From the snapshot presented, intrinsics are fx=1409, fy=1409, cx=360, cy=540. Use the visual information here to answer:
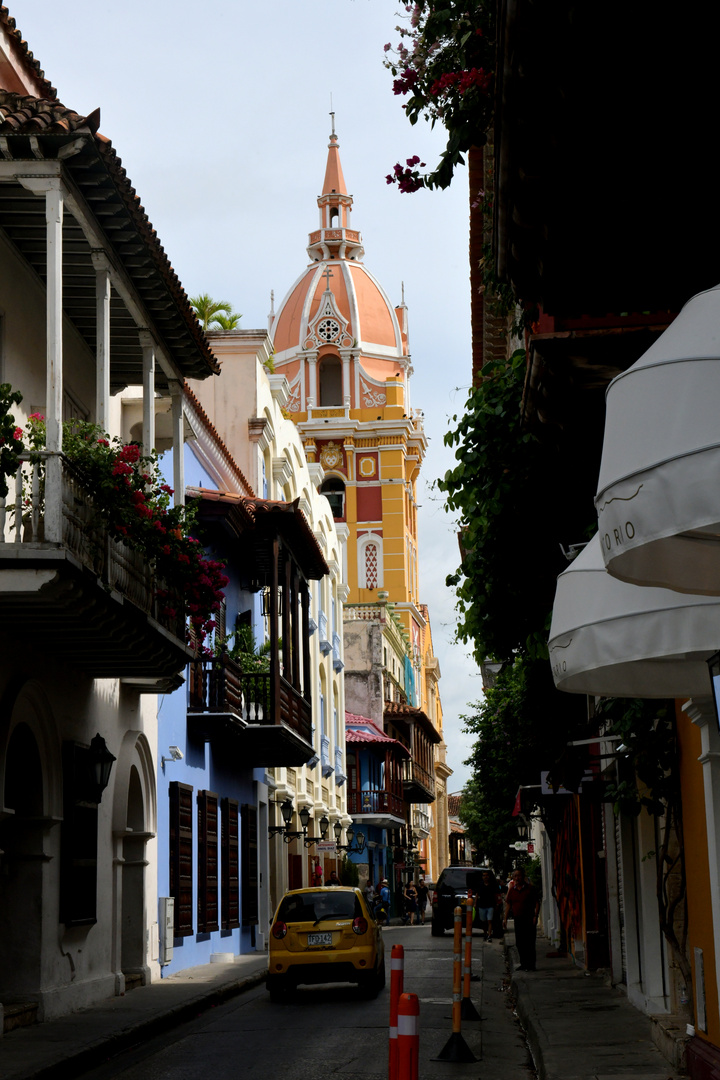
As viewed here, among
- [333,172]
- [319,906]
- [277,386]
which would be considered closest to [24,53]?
[319,906]

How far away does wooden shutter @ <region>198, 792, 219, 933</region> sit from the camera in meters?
22.6

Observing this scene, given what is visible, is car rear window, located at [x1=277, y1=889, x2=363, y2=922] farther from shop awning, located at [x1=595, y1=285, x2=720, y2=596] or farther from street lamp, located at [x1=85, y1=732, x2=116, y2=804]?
shop awning, located at [x1=595, y1=285, x2=720, y2=596]

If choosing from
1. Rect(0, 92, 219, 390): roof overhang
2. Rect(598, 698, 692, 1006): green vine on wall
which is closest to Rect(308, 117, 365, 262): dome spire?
Rect(0, 92, 219, 390): roof overhang

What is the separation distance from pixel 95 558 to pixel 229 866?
44.9 feet

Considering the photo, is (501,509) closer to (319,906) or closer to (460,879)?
(319,906)

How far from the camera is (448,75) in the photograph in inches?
360

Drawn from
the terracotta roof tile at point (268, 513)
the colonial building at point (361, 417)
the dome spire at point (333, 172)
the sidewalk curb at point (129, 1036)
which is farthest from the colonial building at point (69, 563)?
the dome spire at point (333, 172)

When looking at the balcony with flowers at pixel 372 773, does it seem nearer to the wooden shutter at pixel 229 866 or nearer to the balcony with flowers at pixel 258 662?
the balcony with flowers at pixel 258 662

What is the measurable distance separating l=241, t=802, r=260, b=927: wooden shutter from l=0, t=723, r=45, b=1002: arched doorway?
13170mm

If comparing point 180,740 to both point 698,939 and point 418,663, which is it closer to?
point 698,939

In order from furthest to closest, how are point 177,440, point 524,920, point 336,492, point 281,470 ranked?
point 336,492 < point 281,470 < point 524,920 < point 177,440

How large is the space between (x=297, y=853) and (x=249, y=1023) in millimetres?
19423

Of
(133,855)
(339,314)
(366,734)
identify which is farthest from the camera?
(339,314)

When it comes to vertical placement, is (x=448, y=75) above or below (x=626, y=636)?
above
